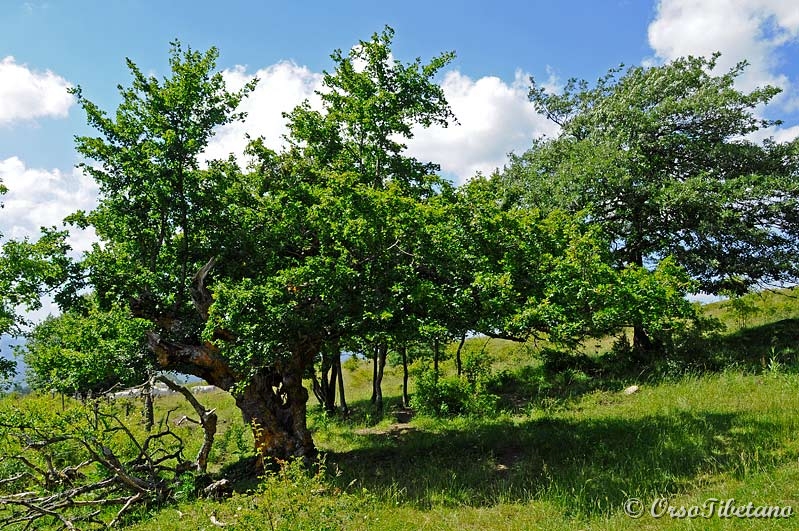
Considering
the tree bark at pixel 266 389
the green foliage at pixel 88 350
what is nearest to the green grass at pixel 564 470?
the tree bark at pixel 266 389

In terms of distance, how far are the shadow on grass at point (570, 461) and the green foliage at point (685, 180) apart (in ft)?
31.4

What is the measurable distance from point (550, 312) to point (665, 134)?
15.8 m

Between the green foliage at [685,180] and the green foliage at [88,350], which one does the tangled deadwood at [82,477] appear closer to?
the green foliage at [88,350]

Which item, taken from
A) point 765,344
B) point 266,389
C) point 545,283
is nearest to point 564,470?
point 545,283

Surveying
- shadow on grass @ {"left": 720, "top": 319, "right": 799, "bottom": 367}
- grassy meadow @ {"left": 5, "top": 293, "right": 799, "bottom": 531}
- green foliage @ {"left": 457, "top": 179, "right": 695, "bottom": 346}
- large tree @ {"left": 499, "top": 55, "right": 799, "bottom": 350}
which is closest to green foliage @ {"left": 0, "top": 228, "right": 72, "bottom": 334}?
grassy meadow @ {"left": 5, "top": 293, "right": 799, "bottom": 531}

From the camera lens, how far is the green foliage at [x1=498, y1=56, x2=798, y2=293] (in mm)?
19234

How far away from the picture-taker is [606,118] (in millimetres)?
22016

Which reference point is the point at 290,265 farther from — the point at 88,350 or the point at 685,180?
the point at 685,180

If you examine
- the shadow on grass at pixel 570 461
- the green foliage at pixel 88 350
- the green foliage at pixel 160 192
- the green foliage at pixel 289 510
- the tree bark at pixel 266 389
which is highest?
the green foliage at pixel 160 192

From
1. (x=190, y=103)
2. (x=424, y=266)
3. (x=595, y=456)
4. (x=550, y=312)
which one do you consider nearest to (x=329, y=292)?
(x=424, y=266)

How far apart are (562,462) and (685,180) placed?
14154 millimetres

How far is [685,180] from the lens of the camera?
781 inches

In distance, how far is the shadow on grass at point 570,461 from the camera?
963 cm

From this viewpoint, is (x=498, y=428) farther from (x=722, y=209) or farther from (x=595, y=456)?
(x=722, y=209)
